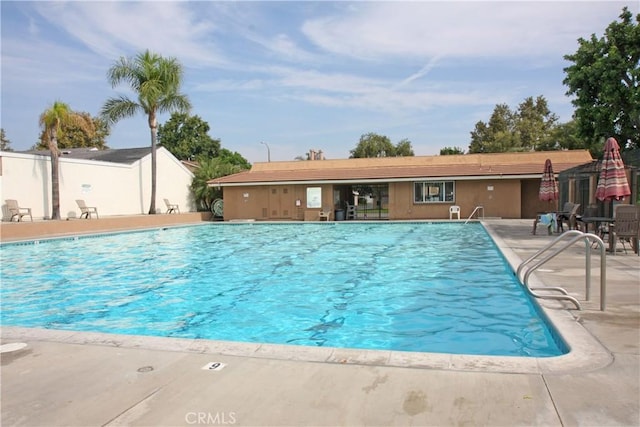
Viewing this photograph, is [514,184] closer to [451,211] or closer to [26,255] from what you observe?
[451,211]

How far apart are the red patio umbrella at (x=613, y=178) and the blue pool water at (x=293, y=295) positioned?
8.98ft

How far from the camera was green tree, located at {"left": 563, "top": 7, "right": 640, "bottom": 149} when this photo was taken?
567 inches

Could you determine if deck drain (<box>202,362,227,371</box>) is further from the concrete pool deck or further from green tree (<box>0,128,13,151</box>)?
green tree (<box>0,128,13,151</box>)

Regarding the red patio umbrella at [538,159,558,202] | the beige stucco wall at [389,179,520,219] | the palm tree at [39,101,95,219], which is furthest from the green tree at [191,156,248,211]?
the red patio umbrella at [538,159,558,202]

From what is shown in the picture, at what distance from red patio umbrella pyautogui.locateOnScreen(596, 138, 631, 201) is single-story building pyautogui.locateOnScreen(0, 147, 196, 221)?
2140 cm

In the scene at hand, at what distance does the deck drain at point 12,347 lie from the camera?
433cm

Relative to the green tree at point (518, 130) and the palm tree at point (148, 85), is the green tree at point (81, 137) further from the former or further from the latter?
the green tree at point (518, 130)

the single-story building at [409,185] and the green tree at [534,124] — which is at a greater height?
the green tree at [534,124]

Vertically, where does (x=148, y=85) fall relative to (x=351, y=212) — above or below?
above

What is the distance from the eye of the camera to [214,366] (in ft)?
12.3

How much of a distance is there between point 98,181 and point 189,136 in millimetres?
30429

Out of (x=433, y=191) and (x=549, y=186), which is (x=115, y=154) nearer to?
(x=433, y=191)

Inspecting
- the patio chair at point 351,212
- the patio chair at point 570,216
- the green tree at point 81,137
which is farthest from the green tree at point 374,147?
the patio chair at point 570,216

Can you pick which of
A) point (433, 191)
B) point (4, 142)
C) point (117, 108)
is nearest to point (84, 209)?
point (117, 108)
